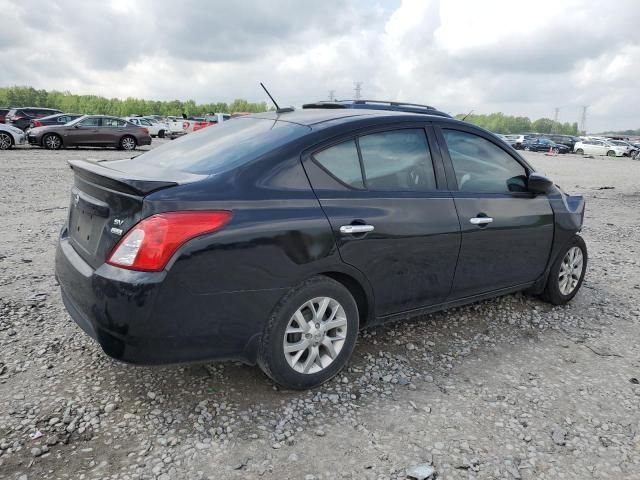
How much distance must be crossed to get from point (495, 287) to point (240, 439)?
231cm

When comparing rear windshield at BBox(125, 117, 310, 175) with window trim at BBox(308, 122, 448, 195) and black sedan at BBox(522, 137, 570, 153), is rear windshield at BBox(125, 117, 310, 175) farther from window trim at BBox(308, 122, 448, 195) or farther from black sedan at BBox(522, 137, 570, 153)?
black sedan at BBox(522, 137, 570, 153)

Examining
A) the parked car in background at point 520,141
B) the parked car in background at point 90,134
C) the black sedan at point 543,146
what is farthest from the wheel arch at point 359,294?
the parked car in background at point 520,141

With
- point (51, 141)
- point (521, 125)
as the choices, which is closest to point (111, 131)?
point (51, 141)

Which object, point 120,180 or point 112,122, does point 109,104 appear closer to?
point 112,122

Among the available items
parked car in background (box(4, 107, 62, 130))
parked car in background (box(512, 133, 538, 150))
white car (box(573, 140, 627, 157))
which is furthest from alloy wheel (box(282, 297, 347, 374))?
parked car in background (box(512, 133, 538, 150))

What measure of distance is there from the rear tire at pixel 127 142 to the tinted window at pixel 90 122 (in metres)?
1.12

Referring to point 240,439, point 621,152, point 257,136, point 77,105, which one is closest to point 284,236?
point 257,136

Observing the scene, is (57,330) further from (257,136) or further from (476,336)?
(476,336)

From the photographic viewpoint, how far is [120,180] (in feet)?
8.52

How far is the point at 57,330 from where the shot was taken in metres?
3.70

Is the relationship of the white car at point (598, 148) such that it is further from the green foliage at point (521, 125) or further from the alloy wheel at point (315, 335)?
the green foliage at point (521, 125)

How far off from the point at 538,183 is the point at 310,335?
2.30 meters

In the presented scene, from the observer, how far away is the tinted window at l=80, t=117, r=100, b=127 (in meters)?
20.7

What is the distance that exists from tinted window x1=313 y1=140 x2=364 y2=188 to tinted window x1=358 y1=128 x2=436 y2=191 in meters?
0.06
